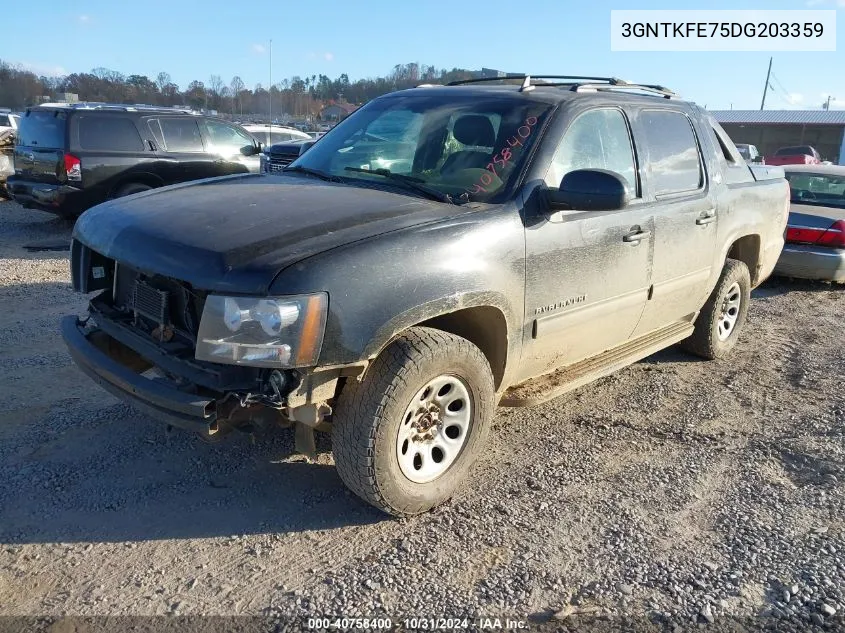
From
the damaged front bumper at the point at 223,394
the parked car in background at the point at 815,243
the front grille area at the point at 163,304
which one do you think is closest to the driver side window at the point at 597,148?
the damaged front bumper at the point at 223,394

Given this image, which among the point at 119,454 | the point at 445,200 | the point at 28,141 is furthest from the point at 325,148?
the point at 28,141

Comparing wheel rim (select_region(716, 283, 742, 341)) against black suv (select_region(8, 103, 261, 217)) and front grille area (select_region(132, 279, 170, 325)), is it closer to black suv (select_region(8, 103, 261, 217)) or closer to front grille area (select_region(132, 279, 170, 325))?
front grille area (select_region(132, 279, 170, 325))

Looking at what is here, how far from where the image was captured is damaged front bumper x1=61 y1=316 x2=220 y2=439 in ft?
9.30

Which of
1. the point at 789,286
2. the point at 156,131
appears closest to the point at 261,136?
the point at 156,131

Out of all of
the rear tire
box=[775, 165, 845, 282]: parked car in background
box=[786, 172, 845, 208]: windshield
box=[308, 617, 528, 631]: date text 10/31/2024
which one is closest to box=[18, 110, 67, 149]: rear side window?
the rear tire

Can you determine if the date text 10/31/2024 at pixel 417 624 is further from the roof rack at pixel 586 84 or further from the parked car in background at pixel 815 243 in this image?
the parked car in background at pixel 815 243

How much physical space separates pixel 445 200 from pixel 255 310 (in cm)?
124

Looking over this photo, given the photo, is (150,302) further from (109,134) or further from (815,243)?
(109,134)

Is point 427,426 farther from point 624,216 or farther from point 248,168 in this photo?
point 248,168

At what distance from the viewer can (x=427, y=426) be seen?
10.9 feet

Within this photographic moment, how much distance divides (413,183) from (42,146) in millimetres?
8504

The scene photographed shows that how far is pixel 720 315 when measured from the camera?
5.61 metres

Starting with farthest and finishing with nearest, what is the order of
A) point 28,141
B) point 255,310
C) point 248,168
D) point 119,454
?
point 248,168 < point 28,141 < point 119,454 < point 255,310

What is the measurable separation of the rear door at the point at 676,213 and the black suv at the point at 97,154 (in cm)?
751
